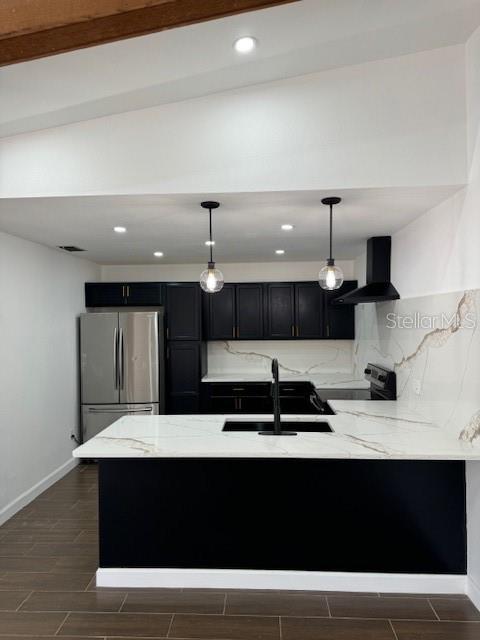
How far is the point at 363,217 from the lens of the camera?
3.34 metres

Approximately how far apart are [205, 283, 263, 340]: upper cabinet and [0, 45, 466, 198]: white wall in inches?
128

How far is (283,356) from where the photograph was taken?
6.09 metres

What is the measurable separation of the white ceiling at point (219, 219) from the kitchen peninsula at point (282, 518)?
1448 millimetres

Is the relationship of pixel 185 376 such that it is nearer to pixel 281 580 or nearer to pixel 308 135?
pixel 281 580

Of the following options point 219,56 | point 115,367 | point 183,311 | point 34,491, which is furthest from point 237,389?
point 219,56

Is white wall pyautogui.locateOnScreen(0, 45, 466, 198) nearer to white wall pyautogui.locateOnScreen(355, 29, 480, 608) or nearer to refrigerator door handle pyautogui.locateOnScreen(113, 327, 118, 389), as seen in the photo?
white wall pyautogui.locateOnScreen(355, 29, 480, 608)

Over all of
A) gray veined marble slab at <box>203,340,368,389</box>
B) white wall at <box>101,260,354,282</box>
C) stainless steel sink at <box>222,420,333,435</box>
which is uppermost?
white wall at <box>101,260,354,282</box>

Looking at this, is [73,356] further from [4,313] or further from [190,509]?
[190,509]

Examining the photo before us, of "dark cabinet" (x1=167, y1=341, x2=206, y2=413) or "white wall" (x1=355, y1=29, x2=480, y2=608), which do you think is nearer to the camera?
"white wall" (x1=355, y1=29, x2=480, y2=608)

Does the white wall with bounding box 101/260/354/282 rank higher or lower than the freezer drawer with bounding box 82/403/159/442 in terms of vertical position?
higher

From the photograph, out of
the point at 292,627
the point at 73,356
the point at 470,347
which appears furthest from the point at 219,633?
the point at 73,356

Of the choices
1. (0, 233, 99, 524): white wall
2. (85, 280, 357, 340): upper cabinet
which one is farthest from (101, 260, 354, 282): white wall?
(0, 233, 99, 524): white wall

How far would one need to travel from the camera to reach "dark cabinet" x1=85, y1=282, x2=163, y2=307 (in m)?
5.60

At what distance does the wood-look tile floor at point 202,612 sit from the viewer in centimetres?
230
